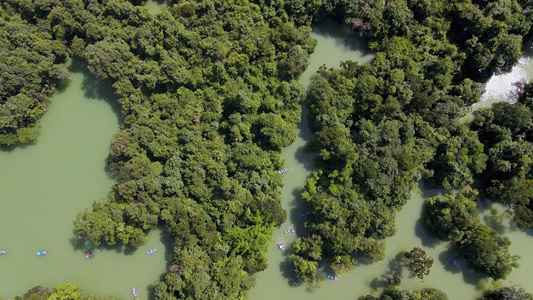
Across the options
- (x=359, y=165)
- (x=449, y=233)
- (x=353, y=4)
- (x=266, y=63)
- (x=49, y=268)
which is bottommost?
(x=49, y=268)

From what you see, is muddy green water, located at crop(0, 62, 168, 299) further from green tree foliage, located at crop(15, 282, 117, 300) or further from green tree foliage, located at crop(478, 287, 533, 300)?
green tree foliage, located at crop(478, 287, 533, 300)

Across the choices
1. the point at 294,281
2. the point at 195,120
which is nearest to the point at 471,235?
the point at 294,281

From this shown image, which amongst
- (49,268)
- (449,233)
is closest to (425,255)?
(449,233)

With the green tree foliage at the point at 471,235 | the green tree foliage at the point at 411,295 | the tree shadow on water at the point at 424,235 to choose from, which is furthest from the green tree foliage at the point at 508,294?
the tree shadow on water at the point at 424,235

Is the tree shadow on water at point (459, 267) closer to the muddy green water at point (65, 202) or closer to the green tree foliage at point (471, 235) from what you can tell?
the green tree foliage at point (471, 235)

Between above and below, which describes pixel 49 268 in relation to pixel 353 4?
below

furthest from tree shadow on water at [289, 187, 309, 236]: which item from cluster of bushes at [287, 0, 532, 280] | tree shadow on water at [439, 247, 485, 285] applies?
tree shadow on water at [439, 247, 485, 285]

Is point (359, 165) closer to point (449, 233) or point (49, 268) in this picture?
point (449, 233)
